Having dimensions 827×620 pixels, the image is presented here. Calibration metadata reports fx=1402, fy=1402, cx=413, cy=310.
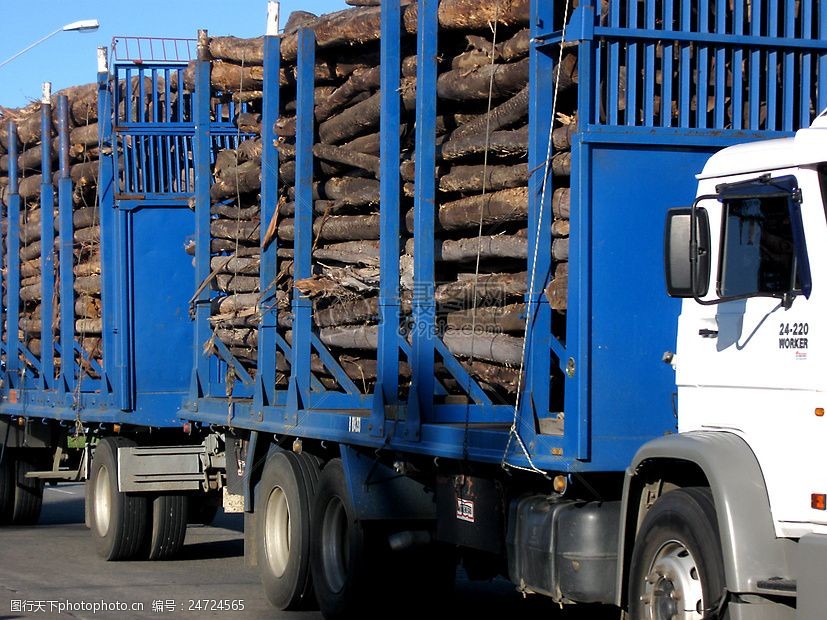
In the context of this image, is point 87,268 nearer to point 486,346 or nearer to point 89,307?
point 89,307

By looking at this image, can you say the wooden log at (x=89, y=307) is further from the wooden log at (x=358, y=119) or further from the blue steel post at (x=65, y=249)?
the wooden log at (x=358, y=119)

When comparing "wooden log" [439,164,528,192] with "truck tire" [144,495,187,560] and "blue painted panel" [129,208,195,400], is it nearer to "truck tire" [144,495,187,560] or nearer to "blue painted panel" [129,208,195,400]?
"blue painted panel" [129,208,195,400]

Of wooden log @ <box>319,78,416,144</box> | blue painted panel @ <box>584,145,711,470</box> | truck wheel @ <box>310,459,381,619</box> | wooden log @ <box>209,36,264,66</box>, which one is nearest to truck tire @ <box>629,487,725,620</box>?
blue painted panel @ <box>584,145,711,470</box>

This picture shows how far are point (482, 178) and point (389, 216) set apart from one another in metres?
0.96

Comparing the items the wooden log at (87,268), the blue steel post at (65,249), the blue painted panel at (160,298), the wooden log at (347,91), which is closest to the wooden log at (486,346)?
the wooden log at (347,91)

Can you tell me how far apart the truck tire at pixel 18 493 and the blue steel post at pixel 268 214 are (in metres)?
6.53

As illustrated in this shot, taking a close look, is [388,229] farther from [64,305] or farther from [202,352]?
[64,305]

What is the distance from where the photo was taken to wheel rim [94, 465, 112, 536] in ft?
44.2

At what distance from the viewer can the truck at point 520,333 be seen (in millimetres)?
5836

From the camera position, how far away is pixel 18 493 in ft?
53.5

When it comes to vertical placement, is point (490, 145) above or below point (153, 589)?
above

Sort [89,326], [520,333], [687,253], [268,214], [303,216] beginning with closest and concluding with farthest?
[687,253]
[520,333]
[303,216]
[268,214]
[89,326]

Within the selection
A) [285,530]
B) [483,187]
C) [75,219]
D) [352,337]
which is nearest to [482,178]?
[483,187]

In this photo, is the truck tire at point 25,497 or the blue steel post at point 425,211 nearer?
the blue steel post at point 425,211
